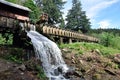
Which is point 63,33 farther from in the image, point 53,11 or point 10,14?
point 53,11

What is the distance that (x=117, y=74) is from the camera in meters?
24.5

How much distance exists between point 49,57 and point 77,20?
1414 inches

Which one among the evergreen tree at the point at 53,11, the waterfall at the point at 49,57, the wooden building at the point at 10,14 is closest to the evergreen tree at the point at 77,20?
the evergreen tree at the point at 53,11

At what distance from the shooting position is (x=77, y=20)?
58.6 metres

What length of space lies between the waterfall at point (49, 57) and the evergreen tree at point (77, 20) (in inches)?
1291

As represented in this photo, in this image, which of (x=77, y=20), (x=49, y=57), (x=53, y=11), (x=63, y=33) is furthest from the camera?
(x=77, y=20)

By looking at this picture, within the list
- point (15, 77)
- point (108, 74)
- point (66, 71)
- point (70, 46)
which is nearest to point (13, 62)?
point (15, 77)

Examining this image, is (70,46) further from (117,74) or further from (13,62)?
(13,62)

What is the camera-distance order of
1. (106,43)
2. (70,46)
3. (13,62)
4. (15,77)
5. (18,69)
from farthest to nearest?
1. (106,43)
2. (70,46)
3. (13,62)
4. (18,69)
5. (15,77)

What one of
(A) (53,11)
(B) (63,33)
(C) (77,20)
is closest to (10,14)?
(B) (63,33)

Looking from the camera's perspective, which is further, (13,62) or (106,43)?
(106,43)

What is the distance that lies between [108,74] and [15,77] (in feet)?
30.7

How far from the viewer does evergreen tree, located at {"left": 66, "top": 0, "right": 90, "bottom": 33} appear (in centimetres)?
5756

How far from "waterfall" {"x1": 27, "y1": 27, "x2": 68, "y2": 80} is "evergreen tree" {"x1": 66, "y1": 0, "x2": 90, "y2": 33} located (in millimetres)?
32803
